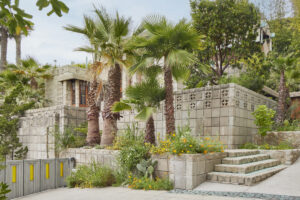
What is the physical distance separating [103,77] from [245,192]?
6.86 meters

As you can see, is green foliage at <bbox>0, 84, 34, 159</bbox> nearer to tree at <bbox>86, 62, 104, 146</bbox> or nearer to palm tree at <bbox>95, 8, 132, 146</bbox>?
tree at <bbox>86, 62, 104, 146</bbox>

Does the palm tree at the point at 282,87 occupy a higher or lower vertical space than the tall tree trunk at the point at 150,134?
higher

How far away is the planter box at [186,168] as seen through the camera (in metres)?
6.79

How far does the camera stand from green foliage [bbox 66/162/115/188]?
316 inches

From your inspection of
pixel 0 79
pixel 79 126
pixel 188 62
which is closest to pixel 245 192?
pixel 188 62

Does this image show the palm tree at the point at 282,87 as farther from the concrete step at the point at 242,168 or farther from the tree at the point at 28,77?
the tree at the point at 28,77

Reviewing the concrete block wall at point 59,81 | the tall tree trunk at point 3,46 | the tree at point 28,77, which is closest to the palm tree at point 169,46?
the concrete block wall at point 59,81

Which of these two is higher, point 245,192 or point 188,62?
point 188,62

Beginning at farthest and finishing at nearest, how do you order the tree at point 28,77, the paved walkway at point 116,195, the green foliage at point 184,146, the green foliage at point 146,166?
the tree at point 28,77 < the green foliage at point 146,166 < the green foliage at point 184,146 < the paved walkway at point 116,195

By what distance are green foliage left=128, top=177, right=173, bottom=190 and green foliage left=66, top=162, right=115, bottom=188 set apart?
36.9 inches

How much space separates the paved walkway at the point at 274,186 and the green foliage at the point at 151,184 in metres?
0.78

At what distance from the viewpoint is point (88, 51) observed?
10266 millimetres

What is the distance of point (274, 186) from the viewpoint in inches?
252

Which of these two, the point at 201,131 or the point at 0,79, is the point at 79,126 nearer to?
the point at 201,131
